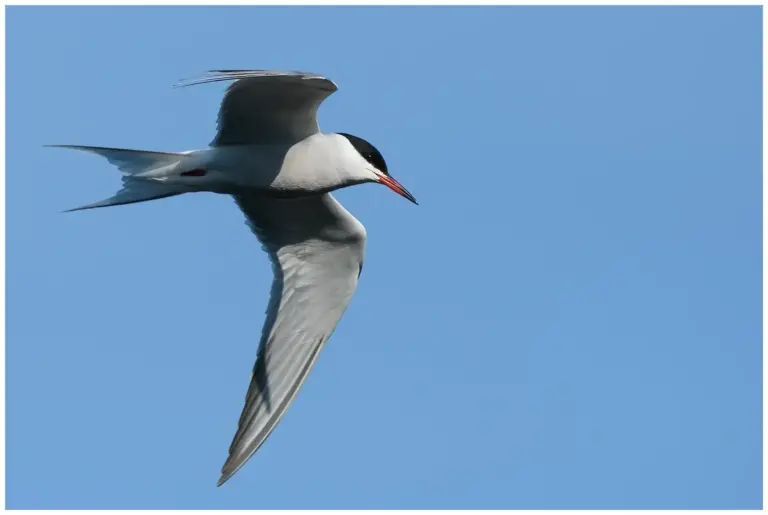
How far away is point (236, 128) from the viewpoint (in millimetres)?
10477

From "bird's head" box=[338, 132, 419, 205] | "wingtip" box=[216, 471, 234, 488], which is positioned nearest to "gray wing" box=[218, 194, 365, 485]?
"wingtip" box=[216, 471, 234, 488]

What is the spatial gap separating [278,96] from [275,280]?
7.57ft

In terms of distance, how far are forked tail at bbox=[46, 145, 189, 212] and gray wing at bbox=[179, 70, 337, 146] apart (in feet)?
1.41

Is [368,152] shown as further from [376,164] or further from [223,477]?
[223,477]

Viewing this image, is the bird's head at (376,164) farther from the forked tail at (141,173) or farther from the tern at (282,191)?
the forked tail at (141,173)

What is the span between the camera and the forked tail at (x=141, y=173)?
10.5m

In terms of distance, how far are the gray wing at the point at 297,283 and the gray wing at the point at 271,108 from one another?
3.54 feet

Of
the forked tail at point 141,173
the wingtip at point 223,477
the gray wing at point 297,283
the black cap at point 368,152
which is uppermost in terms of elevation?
the black cap at point 368,152

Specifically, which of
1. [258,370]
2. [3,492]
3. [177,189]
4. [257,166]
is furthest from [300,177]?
[3,492]

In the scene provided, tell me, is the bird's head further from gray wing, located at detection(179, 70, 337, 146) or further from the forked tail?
the forked tail

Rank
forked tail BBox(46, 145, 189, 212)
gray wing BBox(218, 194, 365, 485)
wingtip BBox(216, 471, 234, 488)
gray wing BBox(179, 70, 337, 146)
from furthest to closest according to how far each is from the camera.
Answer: gray wing BBox(218, 194, 365, 485), wingtip BBox(216, 471, 234, 488), forked tail BBox(46, 145, 189, 212), gray wing BBox(179, 70, 337, 146)

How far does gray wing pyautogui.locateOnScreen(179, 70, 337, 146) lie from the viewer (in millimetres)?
9852

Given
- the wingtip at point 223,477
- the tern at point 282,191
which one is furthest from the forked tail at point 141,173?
the wingtip at point 223,477


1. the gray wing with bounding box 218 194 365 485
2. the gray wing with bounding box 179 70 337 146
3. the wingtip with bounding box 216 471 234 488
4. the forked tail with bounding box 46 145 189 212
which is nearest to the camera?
the gray wing with bounding box 179 70 337 146
